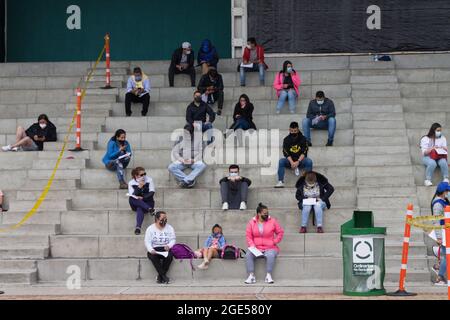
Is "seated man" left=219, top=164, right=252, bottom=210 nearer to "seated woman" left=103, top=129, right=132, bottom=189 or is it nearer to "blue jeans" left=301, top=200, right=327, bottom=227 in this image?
"blue jeans" left=301, top=200, right=327, bottom=227

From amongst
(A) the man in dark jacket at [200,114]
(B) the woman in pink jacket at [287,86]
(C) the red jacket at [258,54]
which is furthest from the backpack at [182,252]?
(C) the red jacket at [258,54]

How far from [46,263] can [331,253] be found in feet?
17.8

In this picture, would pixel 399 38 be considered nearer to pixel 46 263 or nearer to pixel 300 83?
pixel 300 83

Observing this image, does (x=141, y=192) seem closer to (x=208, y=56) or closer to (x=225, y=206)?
(x=225, y=206)

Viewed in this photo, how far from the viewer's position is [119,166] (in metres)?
23.6

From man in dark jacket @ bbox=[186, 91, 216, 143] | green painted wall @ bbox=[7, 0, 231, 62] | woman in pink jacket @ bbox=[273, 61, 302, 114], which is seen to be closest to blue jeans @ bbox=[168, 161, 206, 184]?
man in dark jacket @ bbox=[186, 91, 216, 143]

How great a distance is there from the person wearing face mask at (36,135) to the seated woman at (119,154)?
2.64 m

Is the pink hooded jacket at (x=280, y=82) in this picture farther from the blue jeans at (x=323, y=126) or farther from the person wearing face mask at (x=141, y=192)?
the person wearing face mask at (x=141, y=192)

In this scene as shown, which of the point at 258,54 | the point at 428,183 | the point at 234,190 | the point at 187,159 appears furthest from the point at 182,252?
the point at 258,54

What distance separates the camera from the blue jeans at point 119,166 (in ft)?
77.2

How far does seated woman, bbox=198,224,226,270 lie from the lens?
20.8 metres

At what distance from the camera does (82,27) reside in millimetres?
33781

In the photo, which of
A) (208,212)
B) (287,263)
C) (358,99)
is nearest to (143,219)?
(208,212)

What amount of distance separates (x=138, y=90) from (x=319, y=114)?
4603mm
